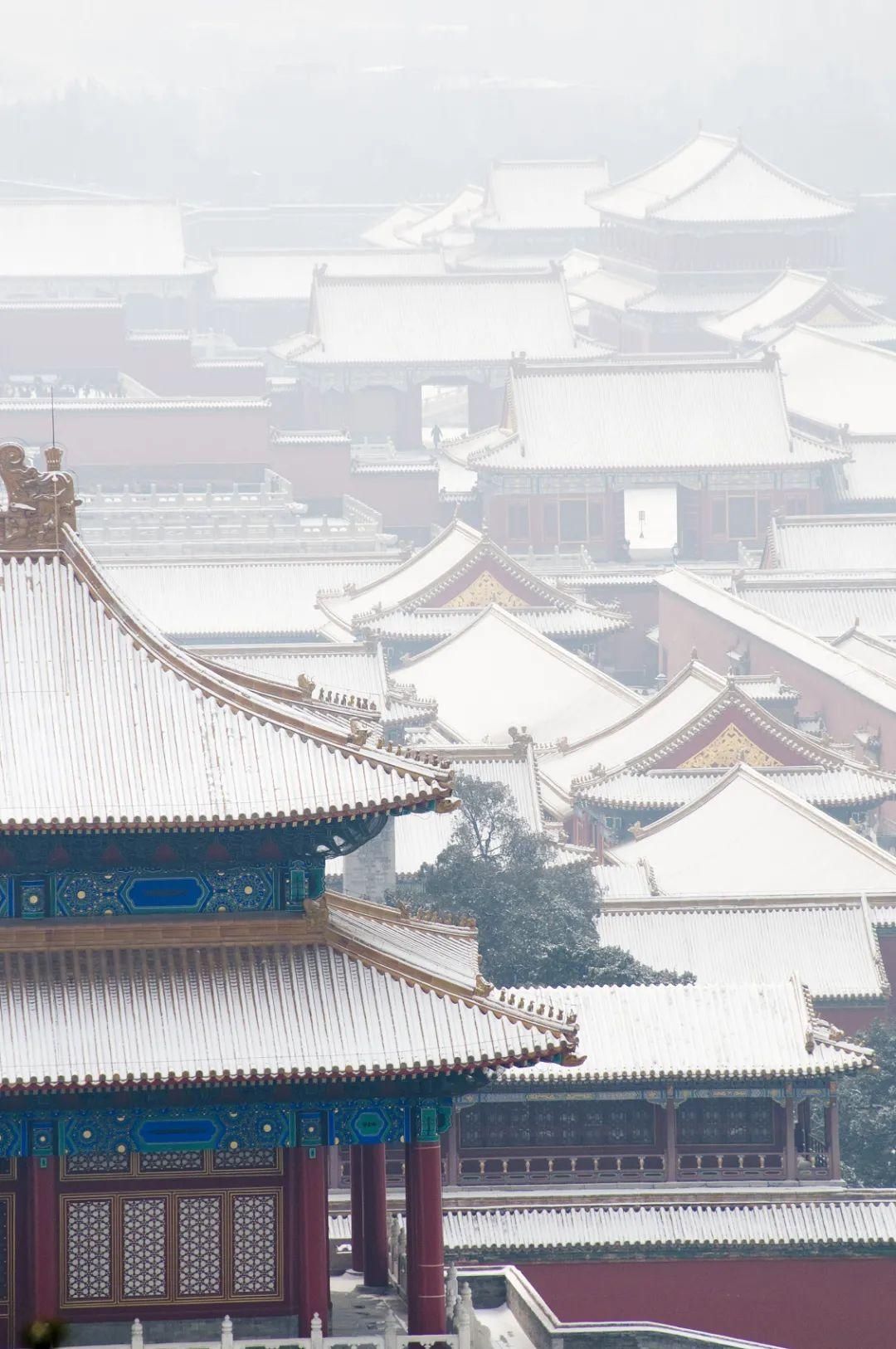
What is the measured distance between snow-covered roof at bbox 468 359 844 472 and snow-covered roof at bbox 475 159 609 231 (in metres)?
35.0

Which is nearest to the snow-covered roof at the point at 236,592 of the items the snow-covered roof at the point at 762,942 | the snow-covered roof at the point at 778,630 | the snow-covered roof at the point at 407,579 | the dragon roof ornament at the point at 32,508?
the snow-covered roof at the point at 407,579

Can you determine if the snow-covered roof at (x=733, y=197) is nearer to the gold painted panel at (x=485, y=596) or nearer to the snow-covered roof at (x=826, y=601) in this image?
the snow-covered roof at (x=826, y=601)

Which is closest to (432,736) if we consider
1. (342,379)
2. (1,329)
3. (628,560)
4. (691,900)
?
(691,900)

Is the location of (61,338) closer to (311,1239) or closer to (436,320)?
(436,320)

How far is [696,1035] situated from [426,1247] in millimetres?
7894

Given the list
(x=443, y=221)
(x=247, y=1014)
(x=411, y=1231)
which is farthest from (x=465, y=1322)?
(x=443, y=221)

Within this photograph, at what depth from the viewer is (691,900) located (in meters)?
37.5

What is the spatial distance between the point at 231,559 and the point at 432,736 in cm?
1561

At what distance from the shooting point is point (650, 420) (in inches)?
2928

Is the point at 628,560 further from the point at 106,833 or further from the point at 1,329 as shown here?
the point at 106,833

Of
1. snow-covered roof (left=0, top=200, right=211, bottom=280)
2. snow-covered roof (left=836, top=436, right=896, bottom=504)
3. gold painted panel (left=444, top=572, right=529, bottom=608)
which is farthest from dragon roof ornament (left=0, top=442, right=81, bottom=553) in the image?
snow-covered roof (left=0, top=200, right=211, bottom=280)

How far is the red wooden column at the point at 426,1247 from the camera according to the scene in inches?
864

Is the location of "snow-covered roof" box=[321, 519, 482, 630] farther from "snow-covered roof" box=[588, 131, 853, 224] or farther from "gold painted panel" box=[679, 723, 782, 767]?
"snow-covered roof" box=[588, 131, 853, 224]

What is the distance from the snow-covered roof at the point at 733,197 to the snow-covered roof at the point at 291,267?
805 cm
